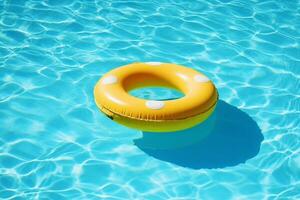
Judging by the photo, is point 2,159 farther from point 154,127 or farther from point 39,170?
point 154,127

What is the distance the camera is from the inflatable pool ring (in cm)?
459

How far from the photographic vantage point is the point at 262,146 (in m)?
5.10

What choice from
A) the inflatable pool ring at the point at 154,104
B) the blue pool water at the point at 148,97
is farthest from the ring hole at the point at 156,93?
the inflatable pool ring at the point at 154,104

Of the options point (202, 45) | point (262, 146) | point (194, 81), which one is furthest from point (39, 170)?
point (202, 45)

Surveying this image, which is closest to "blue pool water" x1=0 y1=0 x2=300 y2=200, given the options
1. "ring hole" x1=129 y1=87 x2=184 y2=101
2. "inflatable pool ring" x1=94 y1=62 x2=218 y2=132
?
"ring hole" x1=129 y1=87 x2=184 y2=101

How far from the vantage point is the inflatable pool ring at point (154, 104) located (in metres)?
4.59

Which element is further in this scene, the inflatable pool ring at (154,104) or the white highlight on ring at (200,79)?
the white highlight on ring at (200,79)

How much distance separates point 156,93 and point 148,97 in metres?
0.12

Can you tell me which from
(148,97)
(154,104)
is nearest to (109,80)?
(154,104)

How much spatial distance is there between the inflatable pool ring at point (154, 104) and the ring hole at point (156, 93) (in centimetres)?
46

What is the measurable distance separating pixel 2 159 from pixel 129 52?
89.4 inches

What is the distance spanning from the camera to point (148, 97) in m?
5.64

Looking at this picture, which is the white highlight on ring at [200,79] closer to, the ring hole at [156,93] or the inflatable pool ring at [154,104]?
the inflatable pool ring at [154,104]

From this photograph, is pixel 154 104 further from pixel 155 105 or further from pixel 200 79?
pixel 200 79
